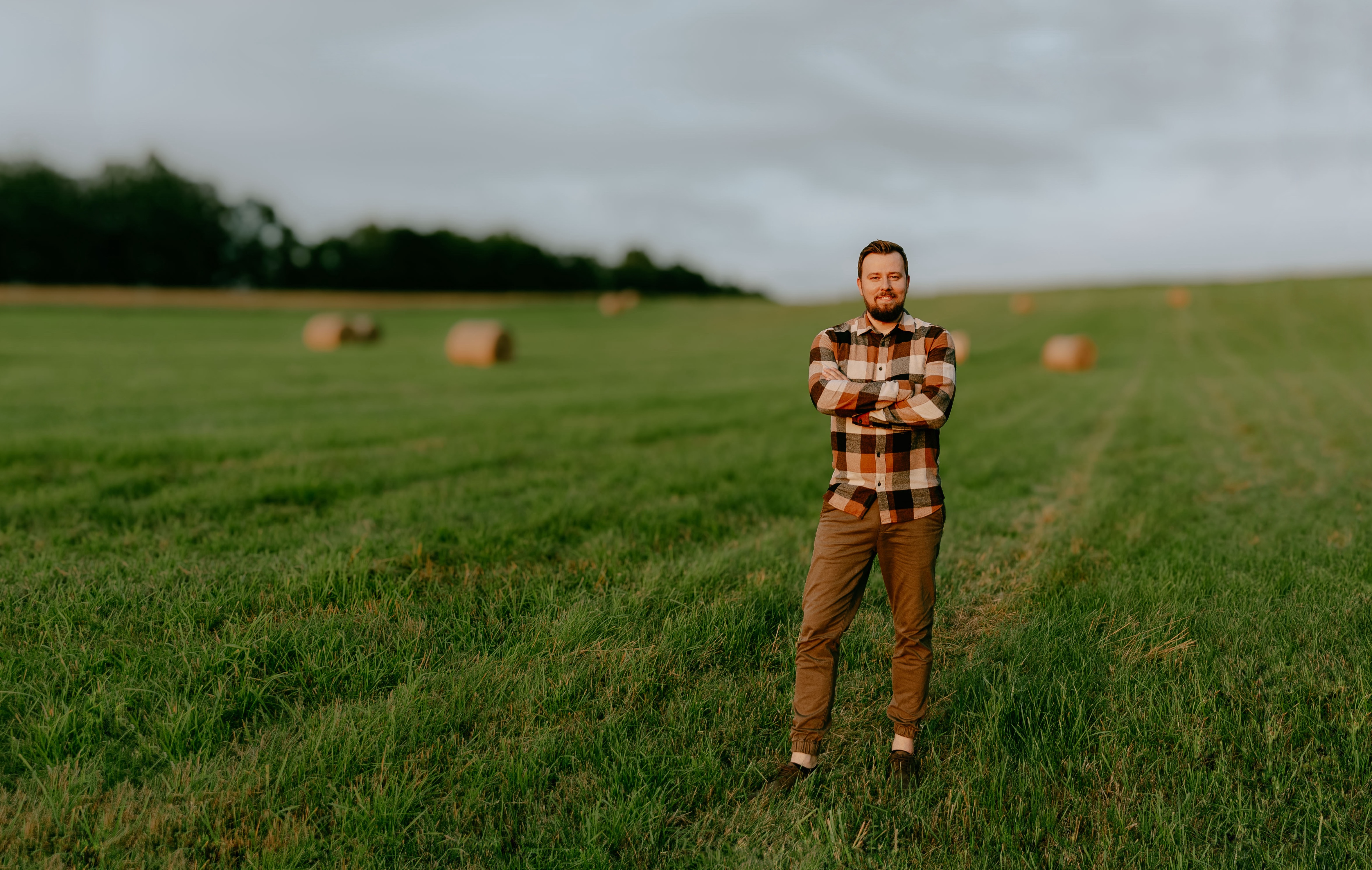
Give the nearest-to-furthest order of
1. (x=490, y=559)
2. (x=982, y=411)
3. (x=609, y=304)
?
(x=490, y=559) < (x=982, y=411) < (x=609, y=304)

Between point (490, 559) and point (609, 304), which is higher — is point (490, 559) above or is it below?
below

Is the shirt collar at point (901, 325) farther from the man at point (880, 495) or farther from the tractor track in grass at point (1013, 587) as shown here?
the tractor track in grass at point (1013, 587)

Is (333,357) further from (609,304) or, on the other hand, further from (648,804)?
(609,304)

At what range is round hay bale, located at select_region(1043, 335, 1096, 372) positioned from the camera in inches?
938

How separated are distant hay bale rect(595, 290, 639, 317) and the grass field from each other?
51.1 m

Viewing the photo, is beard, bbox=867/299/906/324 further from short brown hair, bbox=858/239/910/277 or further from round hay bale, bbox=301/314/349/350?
round hay bale, bbox=301/314/349/350

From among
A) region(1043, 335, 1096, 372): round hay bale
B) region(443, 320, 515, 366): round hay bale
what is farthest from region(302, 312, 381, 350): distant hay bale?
region(1043, 335, 1096, 372): round hay bale

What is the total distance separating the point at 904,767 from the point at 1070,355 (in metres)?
23.8

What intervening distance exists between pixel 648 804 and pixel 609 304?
2351 inches

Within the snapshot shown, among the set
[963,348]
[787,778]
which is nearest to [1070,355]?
[963,348]

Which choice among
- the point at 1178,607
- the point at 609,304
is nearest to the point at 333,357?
the point at 1178,607

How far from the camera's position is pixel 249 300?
51.3 m

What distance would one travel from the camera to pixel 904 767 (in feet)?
10.5

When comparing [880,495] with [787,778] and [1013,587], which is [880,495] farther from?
[1013,587]
